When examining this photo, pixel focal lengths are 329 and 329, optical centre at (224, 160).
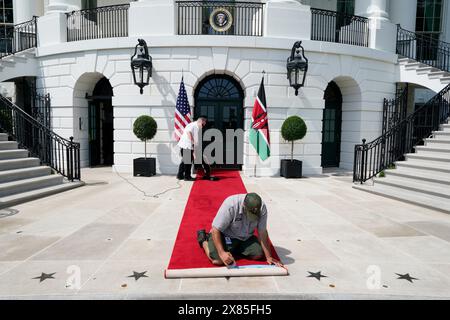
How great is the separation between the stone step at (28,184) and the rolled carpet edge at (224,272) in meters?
5.88

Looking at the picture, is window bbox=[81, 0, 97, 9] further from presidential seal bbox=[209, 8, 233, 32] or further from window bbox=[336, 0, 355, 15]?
window bbox=[336, 0, 355, 15]

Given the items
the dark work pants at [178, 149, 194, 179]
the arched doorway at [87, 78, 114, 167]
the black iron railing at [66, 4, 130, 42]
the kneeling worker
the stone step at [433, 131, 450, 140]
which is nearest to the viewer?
the kneeling worker

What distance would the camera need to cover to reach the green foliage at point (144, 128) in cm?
1154

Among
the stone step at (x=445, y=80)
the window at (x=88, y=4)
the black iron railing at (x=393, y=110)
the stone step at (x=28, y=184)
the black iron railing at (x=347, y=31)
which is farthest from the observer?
the window at (x=88, y=4)

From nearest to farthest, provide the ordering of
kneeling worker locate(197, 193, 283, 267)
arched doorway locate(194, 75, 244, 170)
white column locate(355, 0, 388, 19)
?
kneeling worker locate(197, 193, 283, 267) < arched doorway locate(194, 75, 244, 170) < white column locate(355, 0, 388, 19)

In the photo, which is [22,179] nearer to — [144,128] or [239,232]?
[144,128]

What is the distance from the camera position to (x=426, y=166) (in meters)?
9.27

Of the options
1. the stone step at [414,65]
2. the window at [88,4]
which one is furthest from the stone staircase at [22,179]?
the stone step at [414,65]

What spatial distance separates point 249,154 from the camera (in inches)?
490

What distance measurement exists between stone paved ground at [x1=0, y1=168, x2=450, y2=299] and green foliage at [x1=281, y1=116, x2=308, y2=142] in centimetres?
323

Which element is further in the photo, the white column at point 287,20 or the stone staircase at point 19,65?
the stone staircase at point 19,65

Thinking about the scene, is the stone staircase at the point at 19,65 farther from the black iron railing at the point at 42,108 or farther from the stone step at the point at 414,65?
the stone step at the point at 414,65

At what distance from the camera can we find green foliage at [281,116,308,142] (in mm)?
11656

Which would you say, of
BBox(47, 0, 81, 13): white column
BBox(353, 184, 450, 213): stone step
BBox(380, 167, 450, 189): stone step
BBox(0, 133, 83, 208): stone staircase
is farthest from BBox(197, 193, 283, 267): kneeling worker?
BBox(47, 0, 81, 13): white column
